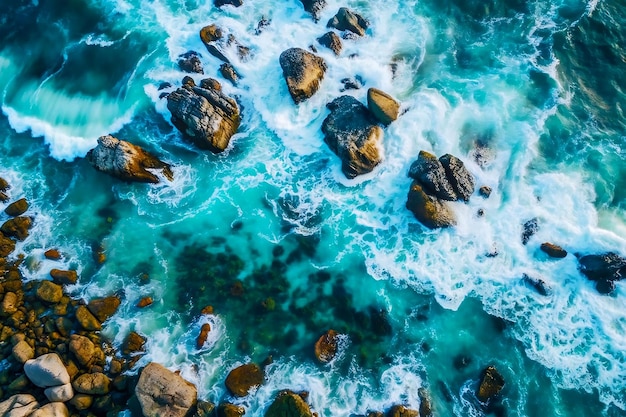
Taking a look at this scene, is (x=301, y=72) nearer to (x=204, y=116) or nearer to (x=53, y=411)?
(x=204, y=116)

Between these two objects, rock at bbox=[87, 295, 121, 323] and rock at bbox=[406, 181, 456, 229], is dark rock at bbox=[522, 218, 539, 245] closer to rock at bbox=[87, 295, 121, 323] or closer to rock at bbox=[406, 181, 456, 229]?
rock at bbox=[406, 181, 456, 229]

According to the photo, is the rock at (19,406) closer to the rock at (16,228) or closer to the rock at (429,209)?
the rock at (16,228)

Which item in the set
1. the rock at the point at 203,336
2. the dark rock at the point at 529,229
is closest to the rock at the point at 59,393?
the rock at the point at 203,336

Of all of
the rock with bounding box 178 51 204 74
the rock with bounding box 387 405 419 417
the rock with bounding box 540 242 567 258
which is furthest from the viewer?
the rock with bounding box 178 51 204 74

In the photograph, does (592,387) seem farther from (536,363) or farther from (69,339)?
(69,339)

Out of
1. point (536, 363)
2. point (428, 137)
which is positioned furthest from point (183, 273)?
point (536, 363)

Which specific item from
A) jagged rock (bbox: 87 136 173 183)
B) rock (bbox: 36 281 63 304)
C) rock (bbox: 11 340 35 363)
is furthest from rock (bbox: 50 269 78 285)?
jagged rock (bbox: 87 136 173 183)
